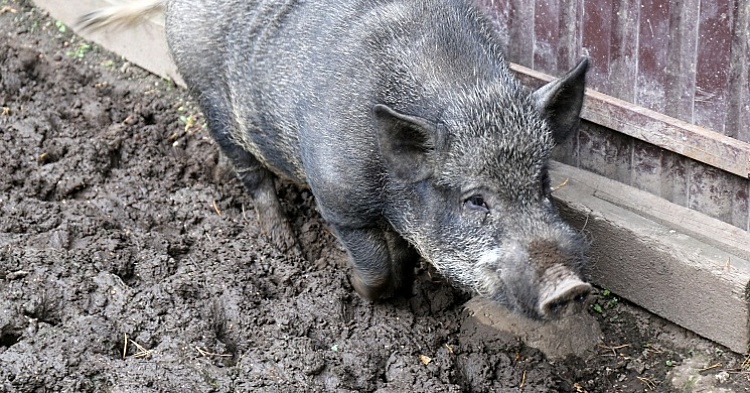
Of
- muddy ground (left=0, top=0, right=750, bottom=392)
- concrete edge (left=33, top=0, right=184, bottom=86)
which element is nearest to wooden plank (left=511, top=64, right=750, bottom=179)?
muddy ground (left=0, top=0, right=750, bottom=392)

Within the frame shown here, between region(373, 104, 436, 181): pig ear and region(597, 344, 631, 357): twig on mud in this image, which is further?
→ region(597, 344, 631, 357): twig on mud

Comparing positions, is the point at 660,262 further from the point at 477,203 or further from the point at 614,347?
the point at 477,203

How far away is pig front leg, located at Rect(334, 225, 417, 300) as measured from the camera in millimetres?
5086

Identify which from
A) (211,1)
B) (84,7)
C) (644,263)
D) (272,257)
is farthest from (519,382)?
(84,7)

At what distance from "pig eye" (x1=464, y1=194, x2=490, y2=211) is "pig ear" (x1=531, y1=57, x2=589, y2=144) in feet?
1.59

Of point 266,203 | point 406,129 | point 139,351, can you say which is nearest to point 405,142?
point 406,129

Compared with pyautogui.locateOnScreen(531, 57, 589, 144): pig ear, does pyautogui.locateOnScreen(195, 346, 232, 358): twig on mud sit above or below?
below

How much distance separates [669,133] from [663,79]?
25cm

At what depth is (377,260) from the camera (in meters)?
5.11

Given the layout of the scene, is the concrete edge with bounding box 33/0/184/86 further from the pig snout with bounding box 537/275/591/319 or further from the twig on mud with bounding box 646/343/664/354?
the pig snout with bounding box 537/275/591/319

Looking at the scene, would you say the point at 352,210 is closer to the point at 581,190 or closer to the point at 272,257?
the point at 272,257

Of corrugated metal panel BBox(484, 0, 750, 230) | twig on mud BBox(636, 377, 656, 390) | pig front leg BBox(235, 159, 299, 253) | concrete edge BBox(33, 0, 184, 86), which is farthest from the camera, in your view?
concrete edge BBox(33, 0, 184, 86)

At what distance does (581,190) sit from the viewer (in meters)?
5.36

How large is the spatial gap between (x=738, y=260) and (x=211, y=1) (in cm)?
307
